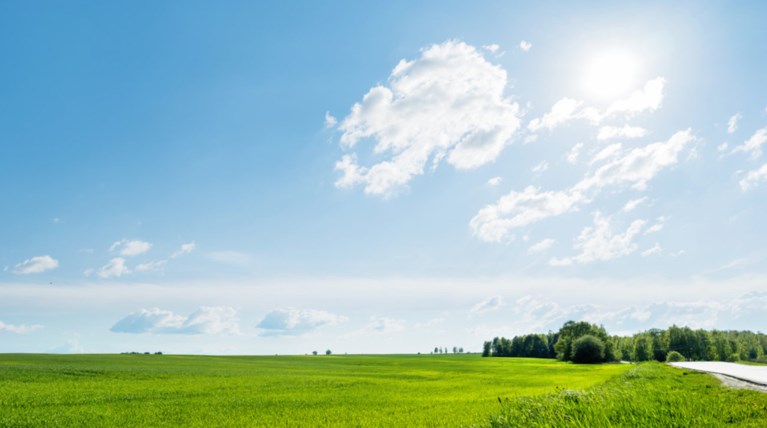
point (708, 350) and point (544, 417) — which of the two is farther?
point (708, 350)

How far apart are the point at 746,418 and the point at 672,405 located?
10.5 feet

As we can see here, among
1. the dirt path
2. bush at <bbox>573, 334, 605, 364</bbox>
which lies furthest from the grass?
bush at <bbox>573, 334, 605, 364</bbox>

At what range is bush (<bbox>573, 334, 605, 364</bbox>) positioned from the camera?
4224 inches

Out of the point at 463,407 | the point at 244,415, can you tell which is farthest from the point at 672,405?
the point at 244,415

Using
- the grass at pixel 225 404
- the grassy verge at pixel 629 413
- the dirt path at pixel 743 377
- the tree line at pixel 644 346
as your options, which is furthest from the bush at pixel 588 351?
the grassy verge at pixel 629 413

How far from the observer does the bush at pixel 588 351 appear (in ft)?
352

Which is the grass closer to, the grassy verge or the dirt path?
the grassy verge

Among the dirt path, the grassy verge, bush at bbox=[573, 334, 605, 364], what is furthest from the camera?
bush at bbox=[573, 334, 605, 364]

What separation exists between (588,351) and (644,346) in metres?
50.2

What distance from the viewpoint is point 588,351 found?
108 metres

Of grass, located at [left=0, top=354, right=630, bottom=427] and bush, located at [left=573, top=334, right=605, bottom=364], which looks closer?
grass, located at [left=0, top=354, right=630, bottom=427]

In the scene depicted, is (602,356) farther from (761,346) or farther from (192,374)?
(761,346)

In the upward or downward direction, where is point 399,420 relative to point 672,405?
downward

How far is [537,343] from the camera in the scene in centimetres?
17738
